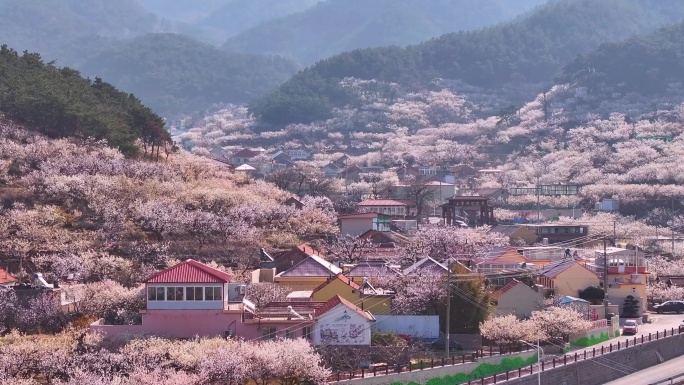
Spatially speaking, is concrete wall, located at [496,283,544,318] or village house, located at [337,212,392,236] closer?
concrete wall, located at [496,283,544,318]

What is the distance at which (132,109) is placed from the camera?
274 ft

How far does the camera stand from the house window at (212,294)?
48.8 meters

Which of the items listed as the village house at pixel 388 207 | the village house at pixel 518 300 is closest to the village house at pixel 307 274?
the village house at pixel 518 300

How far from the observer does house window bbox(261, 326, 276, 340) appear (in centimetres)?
4800

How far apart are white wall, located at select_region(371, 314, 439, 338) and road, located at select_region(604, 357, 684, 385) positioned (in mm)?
6769

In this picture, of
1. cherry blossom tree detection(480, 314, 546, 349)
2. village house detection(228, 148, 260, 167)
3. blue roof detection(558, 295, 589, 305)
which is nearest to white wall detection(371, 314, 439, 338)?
cherry blossom tree detection(480, 314, 546, 349)

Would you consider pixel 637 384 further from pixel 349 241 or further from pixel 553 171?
pixel 553 171

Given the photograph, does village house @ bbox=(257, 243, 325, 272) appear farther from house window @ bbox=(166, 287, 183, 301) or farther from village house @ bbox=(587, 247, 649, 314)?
village house @ bbox=(587, 247, 649, 314)

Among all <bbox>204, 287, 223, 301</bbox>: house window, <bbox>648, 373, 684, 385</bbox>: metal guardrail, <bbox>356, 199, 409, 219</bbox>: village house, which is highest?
<bbox>356, 199, 409, 219</bbox>: village house

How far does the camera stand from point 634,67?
183m

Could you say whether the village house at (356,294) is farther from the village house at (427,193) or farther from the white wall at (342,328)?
the village house at (427,193)

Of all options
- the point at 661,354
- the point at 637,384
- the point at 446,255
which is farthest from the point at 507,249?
the point at 637,384

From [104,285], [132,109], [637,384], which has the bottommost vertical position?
[637,384]

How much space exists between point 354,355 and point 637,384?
10.7 metres
